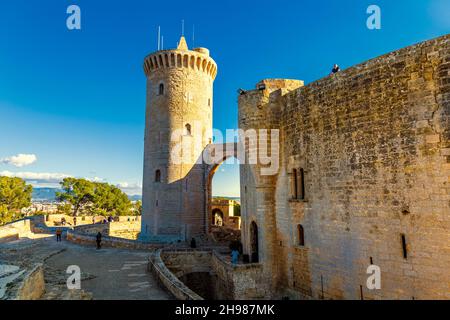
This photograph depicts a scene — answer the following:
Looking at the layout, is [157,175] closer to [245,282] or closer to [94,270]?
[94,270]

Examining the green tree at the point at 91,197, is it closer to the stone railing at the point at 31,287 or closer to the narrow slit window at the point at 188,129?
the narrow slit window at the point at 188,129

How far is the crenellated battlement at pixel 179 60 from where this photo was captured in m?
21.3

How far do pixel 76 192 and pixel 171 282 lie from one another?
37.9 metres

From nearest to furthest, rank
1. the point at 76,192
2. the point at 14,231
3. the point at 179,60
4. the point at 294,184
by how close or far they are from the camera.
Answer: the point at 294,184, the point at 14,231, the point at 179,60, the point at 76,192

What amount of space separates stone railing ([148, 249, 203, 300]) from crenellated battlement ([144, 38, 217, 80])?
14748 mm

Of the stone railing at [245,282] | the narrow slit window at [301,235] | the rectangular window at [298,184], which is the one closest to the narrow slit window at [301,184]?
the rectangular window at [298,184]

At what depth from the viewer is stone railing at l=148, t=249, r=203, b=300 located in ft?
25.0

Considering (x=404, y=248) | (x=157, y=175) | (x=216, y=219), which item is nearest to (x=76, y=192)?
(x=216, y=219)

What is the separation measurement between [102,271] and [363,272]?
368 inches

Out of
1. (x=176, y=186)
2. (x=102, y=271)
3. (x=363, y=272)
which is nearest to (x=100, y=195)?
(x=176, y=186)

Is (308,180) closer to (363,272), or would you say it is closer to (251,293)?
(363,272)

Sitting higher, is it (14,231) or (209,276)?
(14,231)

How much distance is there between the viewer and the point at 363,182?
905cm
